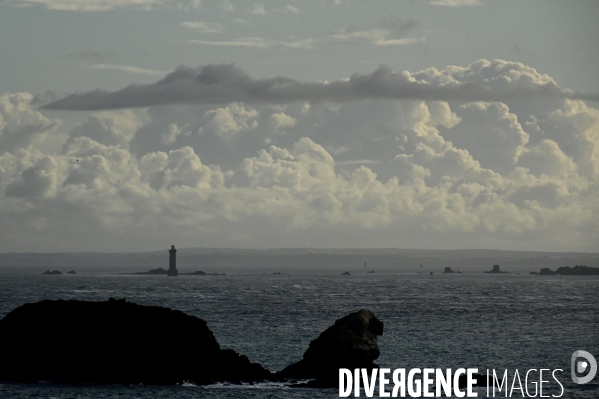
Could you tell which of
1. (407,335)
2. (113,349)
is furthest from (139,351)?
(407,335)

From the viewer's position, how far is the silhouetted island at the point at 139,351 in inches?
2279

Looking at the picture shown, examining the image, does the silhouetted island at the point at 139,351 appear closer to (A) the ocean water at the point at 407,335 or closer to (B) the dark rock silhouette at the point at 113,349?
(B) the dark rock silhouette at the point at 113,349

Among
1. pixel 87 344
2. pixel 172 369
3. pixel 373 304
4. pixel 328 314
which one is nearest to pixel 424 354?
pixel 172 369

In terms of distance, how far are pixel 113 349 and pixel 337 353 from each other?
1413 centimetres

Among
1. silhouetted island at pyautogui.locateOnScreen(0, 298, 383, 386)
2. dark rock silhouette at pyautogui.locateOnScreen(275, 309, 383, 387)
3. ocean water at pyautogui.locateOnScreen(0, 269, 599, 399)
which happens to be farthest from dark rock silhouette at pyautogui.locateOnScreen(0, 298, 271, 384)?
dark rock silhouette at pyautogui.locateOnScreen(275, 309, 383, 387)

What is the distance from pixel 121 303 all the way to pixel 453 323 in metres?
48.6

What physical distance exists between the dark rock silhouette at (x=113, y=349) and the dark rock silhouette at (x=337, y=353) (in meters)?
2.62

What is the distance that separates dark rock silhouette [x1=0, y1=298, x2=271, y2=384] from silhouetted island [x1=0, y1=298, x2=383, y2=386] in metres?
0.06

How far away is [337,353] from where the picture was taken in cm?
5797

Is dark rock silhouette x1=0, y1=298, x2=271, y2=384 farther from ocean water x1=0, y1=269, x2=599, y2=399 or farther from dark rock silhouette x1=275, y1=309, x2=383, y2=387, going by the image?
dark rock silhouette x1=275, y1=309, x2=383, y2=387

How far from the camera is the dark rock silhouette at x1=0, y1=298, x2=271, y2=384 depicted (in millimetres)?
57844

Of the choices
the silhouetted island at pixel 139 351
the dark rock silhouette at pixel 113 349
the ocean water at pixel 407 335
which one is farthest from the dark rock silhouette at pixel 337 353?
the ocean water at pixel 407 335

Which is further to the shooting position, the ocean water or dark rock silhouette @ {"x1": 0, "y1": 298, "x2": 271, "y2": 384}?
dark rock silhouette @ {"x1": 0, "y1": 298, "x2": 271, "y2": 384}

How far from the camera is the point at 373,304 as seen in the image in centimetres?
13362
